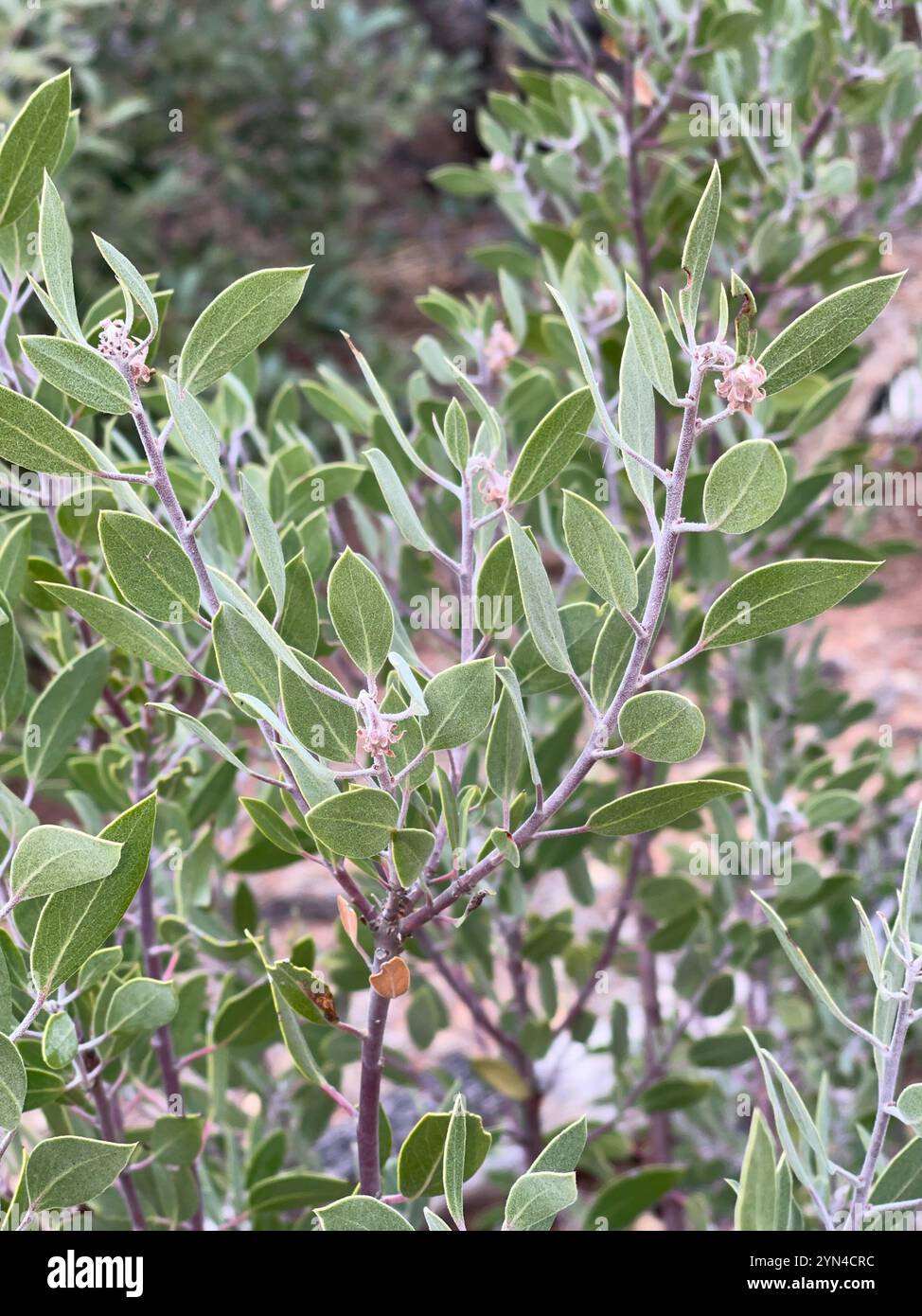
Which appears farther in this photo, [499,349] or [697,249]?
[499,349]

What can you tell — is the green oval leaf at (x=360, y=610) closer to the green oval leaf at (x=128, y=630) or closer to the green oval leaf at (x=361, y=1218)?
the green oval leaf at (x=128, y=630)

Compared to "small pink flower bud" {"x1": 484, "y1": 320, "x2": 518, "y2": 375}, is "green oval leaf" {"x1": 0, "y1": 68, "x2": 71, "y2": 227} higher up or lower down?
higher up

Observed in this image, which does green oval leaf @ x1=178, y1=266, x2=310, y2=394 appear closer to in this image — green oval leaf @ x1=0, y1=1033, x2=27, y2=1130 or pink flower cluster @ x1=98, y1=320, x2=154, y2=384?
pink flower cluster @ x1=98, y1=320, x2=154, y2=384

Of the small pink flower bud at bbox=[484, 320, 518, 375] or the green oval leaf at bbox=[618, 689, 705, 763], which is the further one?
the small pink flower bud at bbox=[484, 320, 518, 375]

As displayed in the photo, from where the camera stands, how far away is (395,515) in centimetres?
45

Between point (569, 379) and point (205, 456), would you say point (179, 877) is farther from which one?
point (569, 379)

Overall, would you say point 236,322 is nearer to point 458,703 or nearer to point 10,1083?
point 458,703

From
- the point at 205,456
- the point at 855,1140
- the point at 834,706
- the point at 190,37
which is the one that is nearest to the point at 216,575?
the point at 205,456
